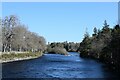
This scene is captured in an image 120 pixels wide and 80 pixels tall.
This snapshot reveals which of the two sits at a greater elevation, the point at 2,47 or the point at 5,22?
the point at 5,22

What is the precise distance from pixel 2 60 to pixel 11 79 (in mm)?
33487

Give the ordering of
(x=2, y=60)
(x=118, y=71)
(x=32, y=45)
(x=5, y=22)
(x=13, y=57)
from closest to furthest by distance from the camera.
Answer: (x=118, y=71)
(x=2, y=60)
(x=13, y=57)
(x=5, y=22)
(x=32, y=45)

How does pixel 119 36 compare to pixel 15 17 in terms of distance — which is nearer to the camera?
pixel 119 36

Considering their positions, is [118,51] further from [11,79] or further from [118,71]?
[11,79]

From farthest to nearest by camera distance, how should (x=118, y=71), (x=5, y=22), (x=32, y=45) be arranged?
1. (x=32, y=45)
2. (x=5, y=22)
3. (x=118, y=71)

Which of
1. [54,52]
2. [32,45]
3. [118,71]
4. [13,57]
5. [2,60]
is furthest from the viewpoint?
[54,52]

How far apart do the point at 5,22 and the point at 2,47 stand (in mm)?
7369

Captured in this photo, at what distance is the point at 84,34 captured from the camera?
140 m

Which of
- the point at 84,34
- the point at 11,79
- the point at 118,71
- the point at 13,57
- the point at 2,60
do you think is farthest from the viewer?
the point at 84,34

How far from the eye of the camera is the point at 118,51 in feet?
148

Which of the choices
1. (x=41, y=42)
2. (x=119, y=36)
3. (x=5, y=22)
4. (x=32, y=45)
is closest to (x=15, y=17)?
(x=5, y=22)

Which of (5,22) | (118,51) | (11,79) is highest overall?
(5,22)

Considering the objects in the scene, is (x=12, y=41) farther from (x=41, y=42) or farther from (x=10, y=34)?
(x=41, y=42)

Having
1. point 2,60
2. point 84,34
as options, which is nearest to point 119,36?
point 2,60
